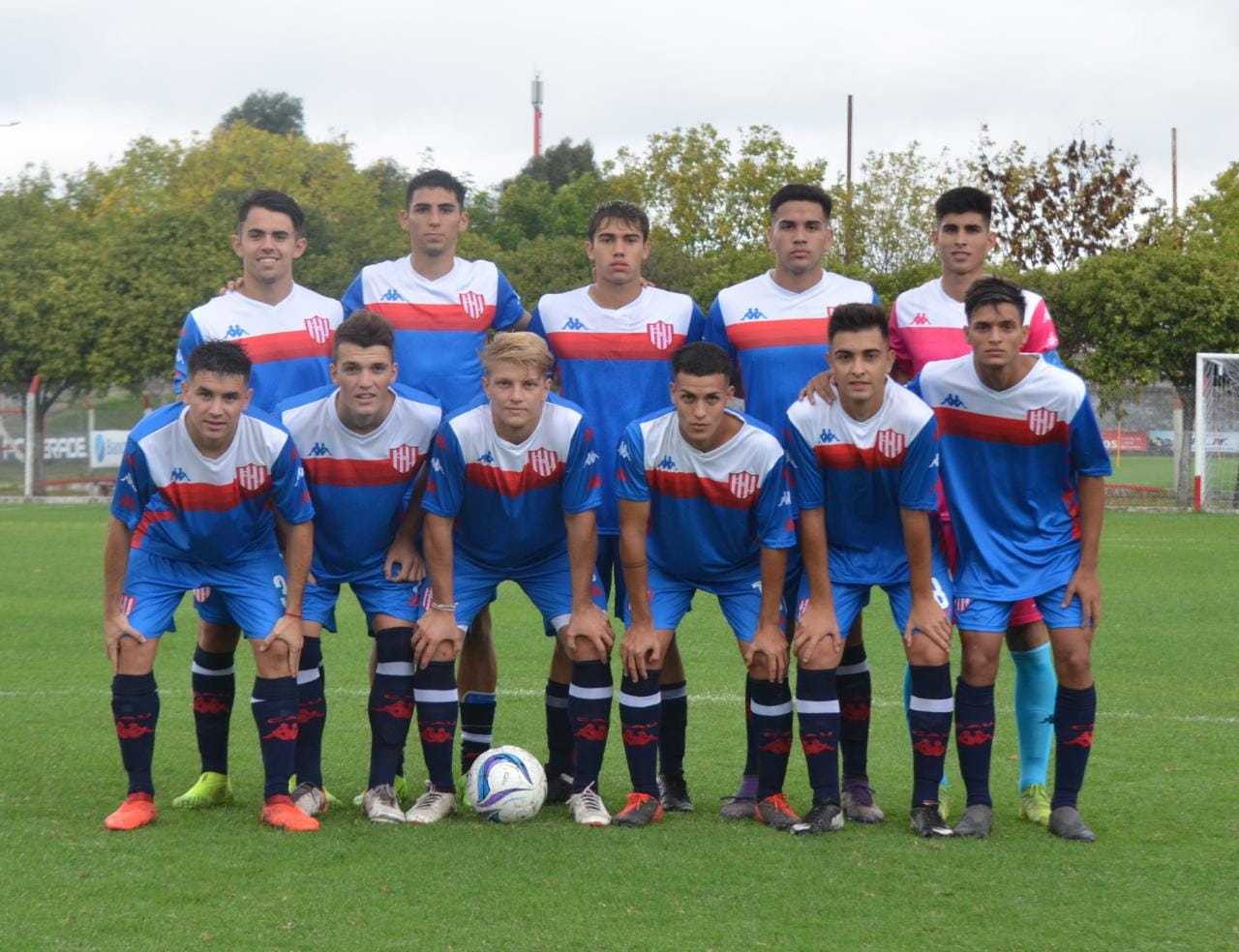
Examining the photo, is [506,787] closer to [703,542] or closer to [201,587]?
[703,542]

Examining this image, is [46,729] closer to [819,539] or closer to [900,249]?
[819,539]

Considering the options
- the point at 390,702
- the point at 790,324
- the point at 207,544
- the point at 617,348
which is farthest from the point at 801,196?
the point at 207,544

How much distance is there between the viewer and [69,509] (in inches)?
906

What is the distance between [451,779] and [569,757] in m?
0.65

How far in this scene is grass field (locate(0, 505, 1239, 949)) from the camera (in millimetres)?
3883

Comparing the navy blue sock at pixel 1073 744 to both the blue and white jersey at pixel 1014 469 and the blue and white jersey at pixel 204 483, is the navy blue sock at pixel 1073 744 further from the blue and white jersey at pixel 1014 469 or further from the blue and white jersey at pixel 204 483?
the blue and white jersey at pixel 204 483

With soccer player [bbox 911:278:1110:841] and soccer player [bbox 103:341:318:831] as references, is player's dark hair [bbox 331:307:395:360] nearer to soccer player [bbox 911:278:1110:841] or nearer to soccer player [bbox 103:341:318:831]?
soccer player [bbox 103:341:318:831]

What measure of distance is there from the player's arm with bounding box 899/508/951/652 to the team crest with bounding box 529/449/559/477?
3.97 feet

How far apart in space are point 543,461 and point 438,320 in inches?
35.1

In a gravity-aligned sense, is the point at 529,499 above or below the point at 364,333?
below

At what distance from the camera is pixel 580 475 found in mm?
5168

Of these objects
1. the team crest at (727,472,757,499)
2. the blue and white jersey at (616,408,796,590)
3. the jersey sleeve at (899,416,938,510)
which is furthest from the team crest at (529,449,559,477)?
the jersey sleeve at (899,416,938,510)

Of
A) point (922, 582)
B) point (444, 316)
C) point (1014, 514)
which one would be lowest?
point (922, 582)

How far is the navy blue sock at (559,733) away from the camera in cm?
570
